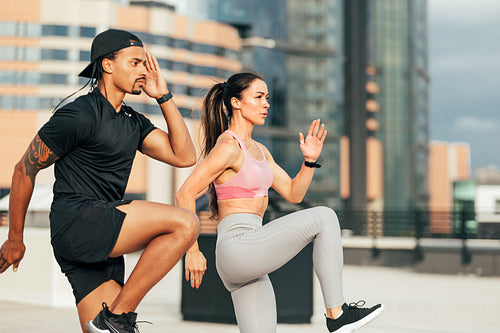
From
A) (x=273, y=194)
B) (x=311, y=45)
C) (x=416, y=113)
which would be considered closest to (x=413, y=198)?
(x=416, y=113)

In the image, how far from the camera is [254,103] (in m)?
3.82

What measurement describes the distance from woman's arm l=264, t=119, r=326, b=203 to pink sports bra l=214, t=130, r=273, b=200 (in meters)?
0.24

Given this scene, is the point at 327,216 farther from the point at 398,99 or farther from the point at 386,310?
the point at 398,99

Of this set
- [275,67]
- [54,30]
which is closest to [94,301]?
[275,67]

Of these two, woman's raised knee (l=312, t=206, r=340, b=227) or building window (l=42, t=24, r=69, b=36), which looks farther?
building window (l=42, t=24, r=69, b=36)

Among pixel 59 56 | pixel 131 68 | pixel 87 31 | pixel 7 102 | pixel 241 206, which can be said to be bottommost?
pixel 241 206

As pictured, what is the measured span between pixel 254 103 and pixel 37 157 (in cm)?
124

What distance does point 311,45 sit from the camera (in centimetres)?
4850

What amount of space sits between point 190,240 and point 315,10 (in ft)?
154

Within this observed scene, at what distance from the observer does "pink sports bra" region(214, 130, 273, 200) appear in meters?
3.63

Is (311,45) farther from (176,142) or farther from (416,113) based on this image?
(176,142)

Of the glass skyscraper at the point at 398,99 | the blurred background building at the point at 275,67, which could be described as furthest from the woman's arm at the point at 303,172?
the glass skyscraper at the point at 398,99

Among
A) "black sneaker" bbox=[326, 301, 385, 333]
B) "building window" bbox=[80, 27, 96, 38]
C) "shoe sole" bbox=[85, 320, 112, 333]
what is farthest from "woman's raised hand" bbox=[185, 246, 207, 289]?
"building window" bbox=[80, 27, 96, 38]

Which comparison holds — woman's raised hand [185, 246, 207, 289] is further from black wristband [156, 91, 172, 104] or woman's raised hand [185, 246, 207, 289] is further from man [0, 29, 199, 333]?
black wristband [156, 91, 172, 104]
